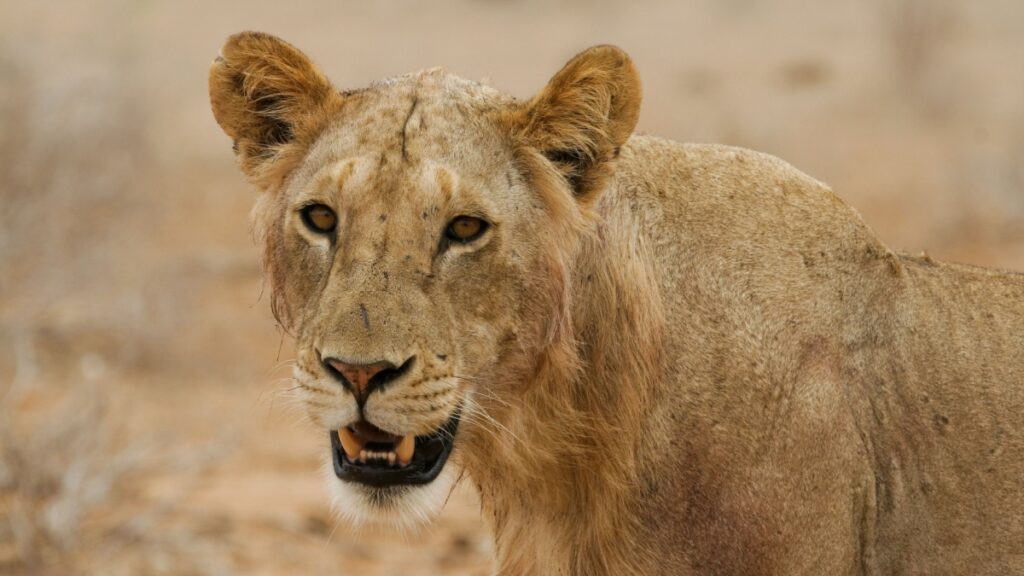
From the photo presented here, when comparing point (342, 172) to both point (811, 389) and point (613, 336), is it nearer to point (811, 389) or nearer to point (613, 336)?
point (613, 336)

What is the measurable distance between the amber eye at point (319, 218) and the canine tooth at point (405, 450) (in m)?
0.51

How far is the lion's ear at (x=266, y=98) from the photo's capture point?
3.70m

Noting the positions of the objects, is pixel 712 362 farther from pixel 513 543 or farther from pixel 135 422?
pixel 135 422

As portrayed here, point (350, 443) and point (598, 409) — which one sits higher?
point (598, 409)

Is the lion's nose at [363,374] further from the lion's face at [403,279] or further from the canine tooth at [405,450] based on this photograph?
the canine tooth at [405,450]

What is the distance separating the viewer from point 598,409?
12.0 ft

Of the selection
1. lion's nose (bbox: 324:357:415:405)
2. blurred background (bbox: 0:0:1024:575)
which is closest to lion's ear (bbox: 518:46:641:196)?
blurred background (bbox: 0:0:1024:575)

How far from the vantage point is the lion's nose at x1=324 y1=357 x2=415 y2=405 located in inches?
122

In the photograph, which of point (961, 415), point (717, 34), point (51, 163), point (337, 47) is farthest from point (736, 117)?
point (961, 415)

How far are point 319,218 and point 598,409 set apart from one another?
32.4 inches

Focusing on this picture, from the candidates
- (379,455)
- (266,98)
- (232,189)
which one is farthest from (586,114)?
(232,189)

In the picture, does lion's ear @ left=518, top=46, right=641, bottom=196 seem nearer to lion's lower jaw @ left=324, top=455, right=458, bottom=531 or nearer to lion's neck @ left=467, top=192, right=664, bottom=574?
lion's neck @ left=467, top=192, right=664, bottom=574

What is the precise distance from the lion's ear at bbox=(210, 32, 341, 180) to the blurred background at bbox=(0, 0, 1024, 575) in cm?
56

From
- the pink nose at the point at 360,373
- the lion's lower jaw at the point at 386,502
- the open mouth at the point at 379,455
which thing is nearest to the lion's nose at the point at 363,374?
the pink nose at the point at 360,373
